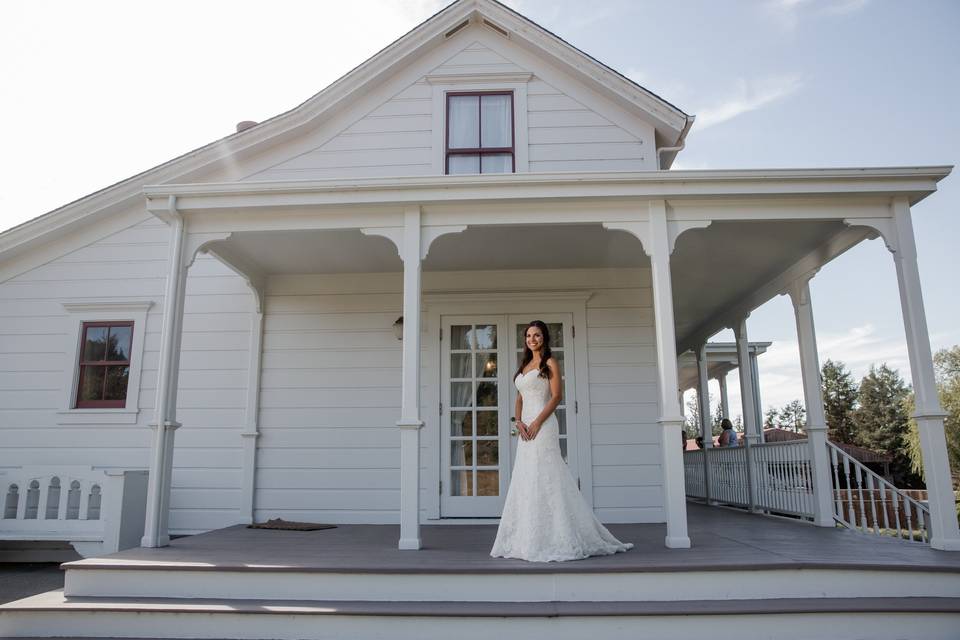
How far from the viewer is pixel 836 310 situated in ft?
171

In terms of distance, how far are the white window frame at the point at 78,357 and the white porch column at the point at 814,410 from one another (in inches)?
279

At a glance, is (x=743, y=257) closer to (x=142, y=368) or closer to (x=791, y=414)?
(x=142, y=368)

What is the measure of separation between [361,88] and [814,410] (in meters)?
6.23

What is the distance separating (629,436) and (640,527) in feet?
3.12

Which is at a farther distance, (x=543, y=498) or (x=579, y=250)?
(x=579, y=250)

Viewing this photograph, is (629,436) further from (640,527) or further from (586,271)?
(586,271)

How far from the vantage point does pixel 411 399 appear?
15.4ft

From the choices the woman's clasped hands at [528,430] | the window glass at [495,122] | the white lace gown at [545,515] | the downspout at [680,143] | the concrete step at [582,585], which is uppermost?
the window glass at [495,122]

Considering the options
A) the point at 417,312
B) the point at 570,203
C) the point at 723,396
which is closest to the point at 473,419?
the point at 417,312

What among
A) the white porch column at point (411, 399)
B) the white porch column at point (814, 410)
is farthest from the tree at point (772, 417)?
the white porch column at point (411, 399)

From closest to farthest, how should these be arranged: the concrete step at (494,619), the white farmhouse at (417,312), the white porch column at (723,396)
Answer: the concrete step at (494,619)
the white farmhouse at (417,312)
the white porch column at (723,396)

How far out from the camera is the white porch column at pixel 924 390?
14.5ft

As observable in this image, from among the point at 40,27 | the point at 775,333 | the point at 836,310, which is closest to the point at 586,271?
the point at 40,27

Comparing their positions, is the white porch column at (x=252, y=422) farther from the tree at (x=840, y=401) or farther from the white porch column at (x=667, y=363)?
the tree at (x=840, y=401)
